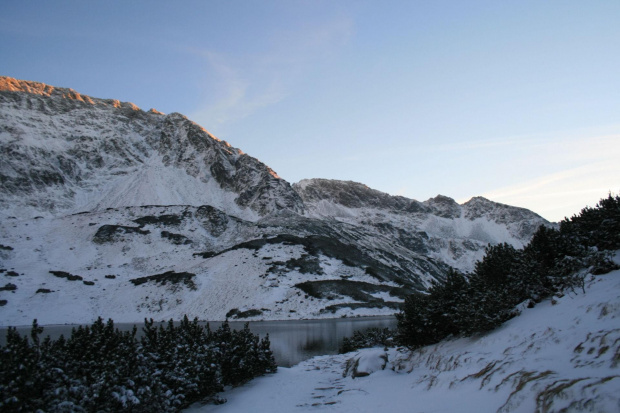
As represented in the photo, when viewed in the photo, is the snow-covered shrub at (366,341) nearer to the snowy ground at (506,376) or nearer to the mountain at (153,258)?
the snowy ground at (506,376)

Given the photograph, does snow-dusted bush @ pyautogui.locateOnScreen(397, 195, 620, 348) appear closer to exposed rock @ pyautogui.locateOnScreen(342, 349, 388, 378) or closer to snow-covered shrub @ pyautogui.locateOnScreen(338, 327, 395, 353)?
exposed rock @ pyautogui.locateOnScreen(342, 349, 388, 378)

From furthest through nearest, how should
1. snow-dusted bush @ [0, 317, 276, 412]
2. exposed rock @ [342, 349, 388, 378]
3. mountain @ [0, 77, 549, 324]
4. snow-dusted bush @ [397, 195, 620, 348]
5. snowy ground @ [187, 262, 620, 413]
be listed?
mountain @ [0, 77, 549, 324]
exposed rock @ [342, 349, 388, 378]
snow-dusted bush @ [397, 195, 620, 348]
snow-dusted bush @ [0, 317, 276, 412]
snowy ground @ [187, 262, 620, 413]

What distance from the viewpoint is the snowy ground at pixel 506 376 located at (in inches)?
365

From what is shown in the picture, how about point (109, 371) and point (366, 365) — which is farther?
point (366, 365)

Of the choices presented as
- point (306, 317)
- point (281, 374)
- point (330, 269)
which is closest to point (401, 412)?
point (281, 374)

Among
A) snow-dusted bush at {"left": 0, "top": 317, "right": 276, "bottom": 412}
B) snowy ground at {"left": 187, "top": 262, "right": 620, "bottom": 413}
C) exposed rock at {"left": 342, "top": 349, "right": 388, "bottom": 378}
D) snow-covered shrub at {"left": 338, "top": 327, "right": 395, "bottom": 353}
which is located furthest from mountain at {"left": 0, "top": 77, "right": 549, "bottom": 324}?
snow-dusted bush at {"left": 0, "top": 317, "right": 276, "bottom": 412}

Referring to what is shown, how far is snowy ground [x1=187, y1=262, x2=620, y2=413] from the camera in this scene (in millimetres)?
9267

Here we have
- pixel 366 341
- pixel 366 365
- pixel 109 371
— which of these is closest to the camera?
pixel 109 371

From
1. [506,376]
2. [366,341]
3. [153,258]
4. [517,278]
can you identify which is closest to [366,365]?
[517,278]

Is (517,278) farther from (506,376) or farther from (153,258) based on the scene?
(153,258)

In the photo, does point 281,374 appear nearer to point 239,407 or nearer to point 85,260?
point 239,407

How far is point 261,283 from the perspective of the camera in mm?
98438

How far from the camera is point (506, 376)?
39.5ft

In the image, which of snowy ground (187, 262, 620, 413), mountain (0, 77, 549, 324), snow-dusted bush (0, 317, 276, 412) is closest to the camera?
snowy ground (187, 262, 620, 413)
